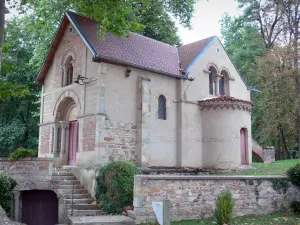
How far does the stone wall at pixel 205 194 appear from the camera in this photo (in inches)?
500

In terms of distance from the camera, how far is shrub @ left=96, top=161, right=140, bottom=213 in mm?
14477

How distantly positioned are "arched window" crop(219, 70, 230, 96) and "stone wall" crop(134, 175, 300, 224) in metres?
9.83

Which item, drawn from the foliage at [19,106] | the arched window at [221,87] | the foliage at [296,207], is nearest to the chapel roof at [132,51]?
the arched window at [221,87]

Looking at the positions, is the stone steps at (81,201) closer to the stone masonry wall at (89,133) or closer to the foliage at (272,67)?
the stone masonry wall at (89,133)

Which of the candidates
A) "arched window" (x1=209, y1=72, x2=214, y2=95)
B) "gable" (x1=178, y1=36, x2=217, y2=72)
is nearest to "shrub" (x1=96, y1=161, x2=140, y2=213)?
"gable" (x1=178, y1=36, x2=217, y2=72)

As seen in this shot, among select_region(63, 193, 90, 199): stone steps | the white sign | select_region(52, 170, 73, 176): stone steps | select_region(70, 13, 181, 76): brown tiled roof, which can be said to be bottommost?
select_region(63, 193, 90, 199): stone steps

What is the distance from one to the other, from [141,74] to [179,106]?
3.20 metres

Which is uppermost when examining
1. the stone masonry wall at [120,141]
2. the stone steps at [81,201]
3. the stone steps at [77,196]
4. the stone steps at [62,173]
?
the stone masonry wall at [120,141]

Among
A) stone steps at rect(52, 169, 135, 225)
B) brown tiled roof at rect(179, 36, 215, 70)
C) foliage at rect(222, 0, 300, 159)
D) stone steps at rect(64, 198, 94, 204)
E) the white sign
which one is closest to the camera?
the white sign

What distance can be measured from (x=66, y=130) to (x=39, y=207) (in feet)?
15.6

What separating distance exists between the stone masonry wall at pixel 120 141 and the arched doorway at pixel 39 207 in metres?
3.73

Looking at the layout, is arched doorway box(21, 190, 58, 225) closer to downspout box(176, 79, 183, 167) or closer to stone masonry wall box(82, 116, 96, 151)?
stone masonry wall box(82, 116, 96, 151)

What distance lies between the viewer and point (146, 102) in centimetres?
1906

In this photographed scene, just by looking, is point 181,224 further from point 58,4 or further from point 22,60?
point 22,60
